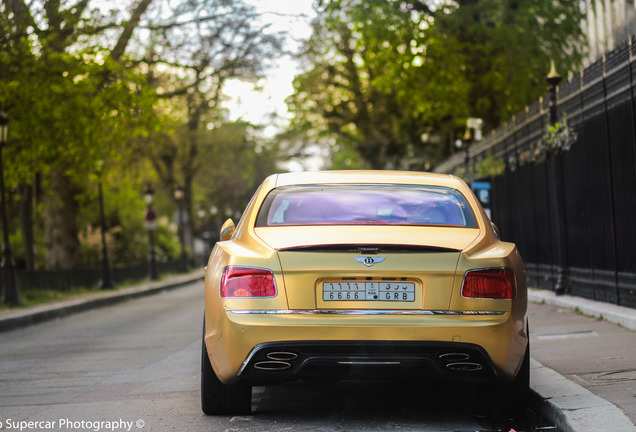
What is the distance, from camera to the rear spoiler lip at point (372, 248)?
562cm

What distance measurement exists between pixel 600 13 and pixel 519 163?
17.8 m

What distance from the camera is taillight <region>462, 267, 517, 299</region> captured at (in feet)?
18.5

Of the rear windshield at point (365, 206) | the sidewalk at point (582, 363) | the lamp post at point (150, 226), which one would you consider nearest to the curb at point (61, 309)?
the lamp post at point (150, 226)

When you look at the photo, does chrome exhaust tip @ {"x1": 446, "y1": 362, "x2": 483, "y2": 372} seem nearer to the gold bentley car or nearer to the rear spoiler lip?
the gold bentley car

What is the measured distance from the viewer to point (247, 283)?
568cm

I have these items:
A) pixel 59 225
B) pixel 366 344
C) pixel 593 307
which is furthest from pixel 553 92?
pixel 59 225

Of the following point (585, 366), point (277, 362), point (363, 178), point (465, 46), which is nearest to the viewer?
point (277, 362)

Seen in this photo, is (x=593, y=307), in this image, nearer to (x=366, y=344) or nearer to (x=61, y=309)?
(x=366, y=344)

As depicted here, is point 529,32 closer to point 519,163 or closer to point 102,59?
point 519,163

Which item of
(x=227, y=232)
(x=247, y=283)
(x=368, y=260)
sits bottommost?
(x=247, y=283)

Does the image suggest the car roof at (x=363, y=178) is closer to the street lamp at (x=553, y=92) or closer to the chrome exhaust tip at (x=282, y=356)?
the chrome exhaust tip at (x=282, y=356)

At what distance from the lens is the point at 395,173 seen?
6.88 metres

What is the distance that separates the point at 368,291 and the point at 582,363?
2823mm

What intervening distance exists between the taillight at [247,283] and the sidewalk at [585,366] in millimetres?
1867
